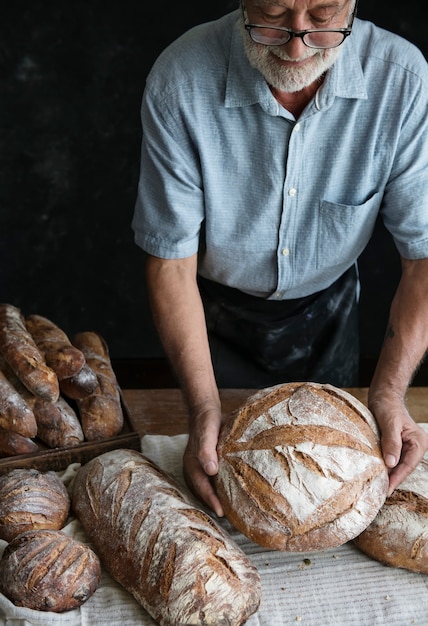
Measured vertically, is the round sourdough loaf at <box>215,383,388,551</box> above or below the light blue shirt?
below

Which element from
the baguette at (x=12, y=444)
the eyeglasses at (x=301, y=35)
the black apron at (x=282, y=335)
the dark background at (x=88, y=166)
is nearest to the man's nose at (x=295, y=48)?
the eyeglasses at (x=301, y=35)

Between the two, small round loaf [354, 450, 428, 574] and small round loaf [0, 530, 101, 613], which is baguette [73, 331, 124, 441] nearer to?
small round loaf [0, 530, 101, 613]

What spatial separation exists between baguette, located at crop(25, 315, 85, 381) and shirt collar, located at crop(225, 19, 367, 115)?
746 mm

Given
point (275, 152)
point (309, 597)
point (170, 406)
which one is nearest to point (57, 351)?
point (170, 406)

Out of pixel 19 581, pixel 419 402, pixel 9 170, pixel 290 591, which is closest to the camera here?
pixel 19 581

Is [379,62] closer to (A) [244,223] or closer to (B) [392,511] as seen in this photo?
(A) [244,223]

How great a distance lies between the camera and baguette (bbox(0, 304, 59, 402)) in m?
1.98

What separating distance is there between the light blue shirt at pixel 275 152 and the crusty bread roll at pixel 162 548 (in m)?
0.67

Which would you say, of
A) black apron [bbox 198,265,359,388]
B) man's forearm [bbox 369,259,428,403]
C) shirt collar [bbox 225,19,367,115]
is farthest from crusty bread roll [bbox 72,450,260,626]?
shirt collar [bbox 225,19,367,115]

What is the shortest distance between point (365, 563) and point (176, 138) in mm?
1136

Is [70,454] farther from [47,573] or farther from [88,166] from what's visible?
[88,166]

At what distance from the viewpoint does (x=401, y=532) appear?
1.73 metres

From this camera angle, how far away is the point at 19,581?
158 centimetres

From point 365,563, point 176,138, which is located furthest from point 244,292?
point 365,563
